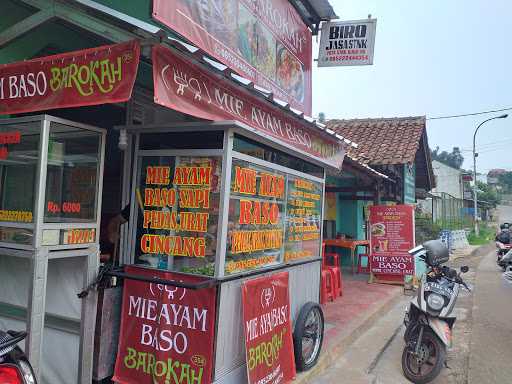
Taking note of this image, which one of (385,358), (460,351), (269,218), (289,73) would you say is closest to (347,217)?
(289,73)

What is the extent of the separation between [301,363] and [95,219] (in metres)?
2.42

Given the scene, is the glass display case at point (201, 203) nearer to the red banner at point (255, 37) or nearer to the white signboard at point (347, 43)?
the red banner at point (255, 37)

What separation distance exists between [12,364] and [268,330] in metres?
2.15

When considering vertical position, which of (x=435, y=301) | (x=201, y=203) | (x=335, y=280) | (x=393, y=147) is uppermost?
(x=393, y=147)

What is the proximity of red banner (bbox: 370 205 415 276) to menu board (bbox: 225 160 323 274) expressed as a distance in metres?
4.71

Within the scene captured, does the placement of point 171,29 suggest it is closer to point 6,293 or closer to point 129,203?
point 129,203

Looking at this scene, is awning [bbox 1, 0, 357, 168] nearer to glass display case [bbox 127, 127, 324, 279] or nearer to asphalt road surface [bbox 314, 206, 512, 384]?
glass display case [bbox 127, 127, 324, 279]

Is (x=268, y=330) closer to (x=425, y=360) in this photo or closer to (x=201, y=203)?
(x=201, y=203)

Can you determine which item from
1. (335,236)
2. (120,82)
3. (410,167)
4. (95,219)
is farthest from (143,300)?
(410,167)

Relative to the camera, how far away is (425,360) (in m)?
4.55

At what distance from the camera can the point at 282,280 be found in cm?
396

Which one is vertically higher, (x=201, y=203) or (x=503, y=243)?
(x=201, y=203)

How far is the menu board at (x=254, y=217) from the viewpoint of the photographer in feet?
11.0

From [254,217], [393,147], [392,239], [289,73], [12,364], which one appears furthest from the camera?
[393,147]
